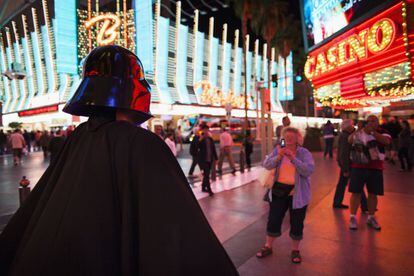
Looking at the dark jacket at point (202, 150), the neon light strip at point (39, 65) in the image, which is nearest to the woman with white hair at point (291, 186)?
the dark jacket at point (202, 150)

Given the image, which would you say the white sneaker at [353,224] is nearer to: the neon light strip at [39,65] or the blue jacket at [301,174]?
the blue jacket at [301,174]

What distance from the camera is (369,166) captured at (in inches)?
179

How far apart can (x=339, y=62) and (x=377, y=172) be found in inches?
233

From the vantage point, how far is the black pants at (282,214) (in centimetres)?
353

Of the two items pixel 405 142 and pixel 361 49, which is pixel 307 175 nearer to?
pixel 361 49

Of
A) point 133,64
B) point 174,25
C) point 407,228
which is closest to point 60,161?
point 133,64

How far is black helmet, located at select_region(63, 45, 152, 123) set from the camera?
47.5 inches

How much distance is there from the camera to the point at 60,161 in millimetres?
1315

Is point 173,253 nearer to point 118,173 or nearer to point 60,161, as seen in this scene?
point 118,173

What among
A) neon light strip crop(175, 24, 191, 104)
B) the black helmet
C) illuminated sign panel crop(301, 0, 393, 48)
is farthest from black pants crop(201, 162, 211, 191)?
neon light strip crop(175, 24, 191, 104)

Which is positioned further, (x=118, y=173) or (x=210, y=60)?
(x=210, y=60)

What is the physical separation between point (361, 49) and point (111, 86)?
8.68m

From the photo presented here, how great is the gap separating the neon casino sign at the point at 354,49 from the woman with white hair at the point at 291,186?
16.2 ft

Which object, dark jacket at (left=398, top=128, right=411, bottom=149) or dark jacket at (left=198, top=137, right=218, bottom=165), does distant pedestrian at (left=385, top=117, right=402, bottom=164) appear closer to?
dark jacket at (left=398, top=128, right=411, bottom=149)
